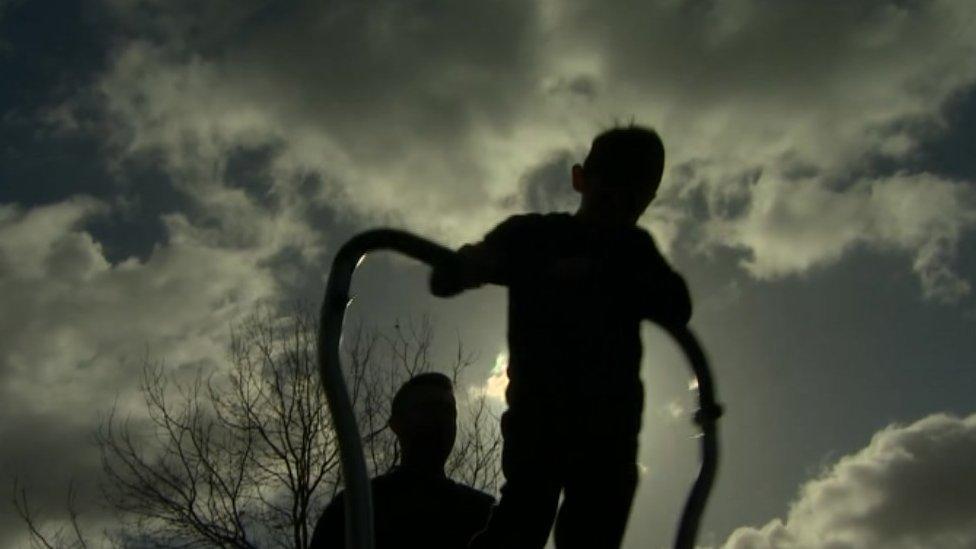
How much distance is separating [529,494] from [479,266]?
0.38 m

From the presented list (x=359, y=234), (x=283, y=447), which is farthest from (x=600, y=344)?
(x=283, y=447)

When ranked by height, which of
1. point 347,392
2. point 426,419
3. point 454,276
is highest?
point 426,419

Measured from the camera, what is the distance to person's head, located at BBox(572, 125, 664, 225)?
5.87 ft

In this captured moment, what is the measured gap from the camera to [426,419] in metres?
3.39

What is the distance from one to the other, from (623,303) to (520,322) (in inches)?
7.3

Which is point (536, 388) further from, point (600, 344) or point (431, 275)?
point (431, 275)

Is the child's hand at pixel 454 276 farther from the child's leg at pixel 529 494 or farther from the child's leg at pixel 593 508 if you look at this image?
the child's leg at pixel 593 508

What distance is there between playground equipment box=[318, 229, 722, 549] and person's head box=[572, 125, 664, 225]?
0.28 m

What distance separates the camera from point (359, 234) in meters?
1.68

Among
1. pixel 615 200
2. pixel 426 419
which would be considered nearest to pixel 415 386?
pixel 426 419

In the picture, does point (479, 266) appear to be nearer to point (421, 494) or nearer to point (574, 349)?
point (574, 349)

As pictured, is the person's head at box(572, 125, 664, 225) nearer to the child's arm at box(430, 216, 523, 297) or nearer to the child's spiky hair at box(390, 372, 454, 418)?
the child's arm at box(430, 216, 523, 297)

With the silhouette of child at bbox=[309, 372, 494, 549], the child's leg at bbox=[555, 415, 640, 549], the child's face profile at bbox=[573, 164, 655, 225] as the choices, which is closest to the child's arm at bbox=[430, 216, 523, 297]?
the child's face profile at bbox=[573, 164, 655, 225]

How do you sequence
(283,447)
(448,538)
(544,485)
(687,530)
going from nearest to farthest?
(544,485)
(687,530)
(448,538)
(283,447)
